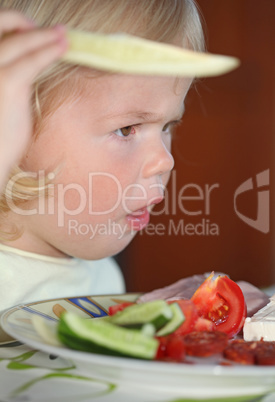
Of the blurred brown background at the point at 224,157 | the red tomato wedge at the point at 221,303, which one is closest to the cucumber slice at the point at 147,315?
the red tomato wedge at the point at 221,303

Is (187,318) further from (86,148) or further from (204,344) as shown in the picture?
(86,148)

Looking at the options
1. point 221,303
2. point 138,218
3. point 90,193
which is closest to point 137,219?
point 138,218

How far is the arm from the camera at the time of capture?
555mm

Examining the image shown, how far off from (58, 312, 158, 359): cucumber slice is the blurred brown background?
6.57 feet

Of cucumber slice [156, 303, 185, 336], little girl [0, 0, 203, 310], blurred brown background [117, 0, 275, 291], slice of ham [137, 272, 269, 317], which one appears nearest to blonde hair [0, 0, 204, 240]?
little girl [0, 0, 203, 310]

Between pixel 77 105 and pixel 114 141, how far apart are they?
82mm

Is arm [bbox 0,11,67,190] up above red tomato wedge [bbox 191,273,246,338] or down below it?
above

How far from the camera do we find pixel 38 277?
3.38 ft

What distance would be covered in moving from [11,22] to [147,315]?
35cm

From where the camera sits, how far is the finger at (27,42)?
554mm

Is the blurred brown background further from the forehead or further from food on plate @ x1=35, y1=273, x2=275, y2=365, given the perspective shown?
food on plate @ x1=35, y1=273, x2=275, y2=365

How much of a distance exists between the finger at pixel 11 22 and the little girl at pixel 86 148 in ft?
0.83

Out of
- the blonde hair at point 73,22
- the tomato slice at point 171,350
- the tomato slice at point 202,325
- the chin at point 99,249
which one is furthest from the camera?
the chin at point 99,249

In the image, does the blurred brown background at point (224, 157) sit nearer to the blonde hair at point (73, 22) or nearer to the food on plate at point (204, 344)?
the blonde hair at point (73, 22)
